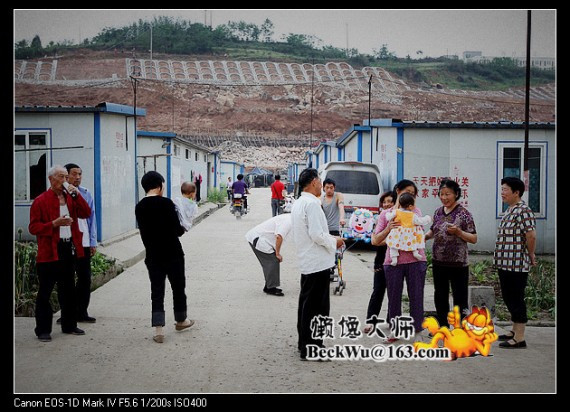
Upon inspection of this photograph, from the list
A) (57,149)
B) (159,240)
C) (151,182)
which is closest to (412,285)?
(159,240)

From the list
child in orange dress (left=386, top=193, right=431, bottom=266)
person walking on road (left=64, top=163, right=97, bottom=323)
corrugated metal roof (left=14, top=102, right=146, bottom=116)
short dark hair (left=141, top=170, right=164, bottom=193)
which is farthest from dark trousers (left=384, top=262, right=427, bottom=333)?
corrugated metal roof (left=14, top=102, right=146, bottom=116)

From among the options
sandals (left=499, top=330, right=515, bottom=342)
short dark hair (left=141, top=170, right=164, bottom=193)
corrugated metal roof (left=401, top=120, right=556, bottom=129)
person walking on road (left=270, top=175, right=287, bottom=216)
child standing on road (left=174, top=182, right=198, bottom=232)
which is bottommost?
sandals (left=499, top=330, right=515, bottom=342)

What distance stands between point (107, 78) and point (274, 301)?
9363 cm

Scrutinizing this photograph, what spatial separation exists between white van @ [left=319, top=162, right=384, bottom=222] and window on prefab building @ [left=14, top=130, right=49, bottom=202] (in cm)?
677

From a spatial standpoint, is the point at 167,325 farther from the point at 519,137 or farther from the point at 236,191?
the point at 236,191

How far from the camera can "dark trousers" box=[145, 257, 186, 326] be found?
7023 mm

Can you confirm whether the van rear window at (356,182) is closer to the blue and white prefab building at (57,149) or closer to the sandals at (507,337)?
the blue and white prefab building at (57,149)

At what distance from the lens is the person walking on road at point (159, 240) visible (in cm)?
709

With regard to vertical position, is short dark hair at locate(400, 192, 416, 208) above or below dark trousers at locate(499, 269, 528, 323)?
above

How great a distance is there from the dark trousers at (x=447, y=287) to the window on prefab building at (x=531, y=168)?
953cm

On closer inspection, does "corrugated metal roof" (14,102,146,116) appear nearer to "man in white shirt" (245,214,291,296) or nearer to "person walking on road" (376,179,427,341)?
"man in white shirt" (245,214,291,296)

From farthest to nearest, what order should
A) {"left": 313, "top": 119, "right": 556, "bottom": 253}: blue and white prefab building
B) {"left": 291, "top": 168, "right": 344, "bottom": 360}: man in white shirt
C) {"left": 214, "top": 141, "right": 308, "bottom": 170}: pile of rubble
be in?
{"left": 214, "top": 141, "right": 308, "bottom": 170}: pile of rubble, {"left": 313, "top": 119, "right": 556, "bottom": 253}: blue and white prefab building, {"left": 291, "top": 168, "right": 344, "bottom": 360}: man in white shirt

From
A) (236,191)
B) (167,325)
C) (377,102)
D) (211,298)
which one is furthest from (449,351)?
(377,102)

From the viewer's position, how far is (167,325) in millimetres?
7875
